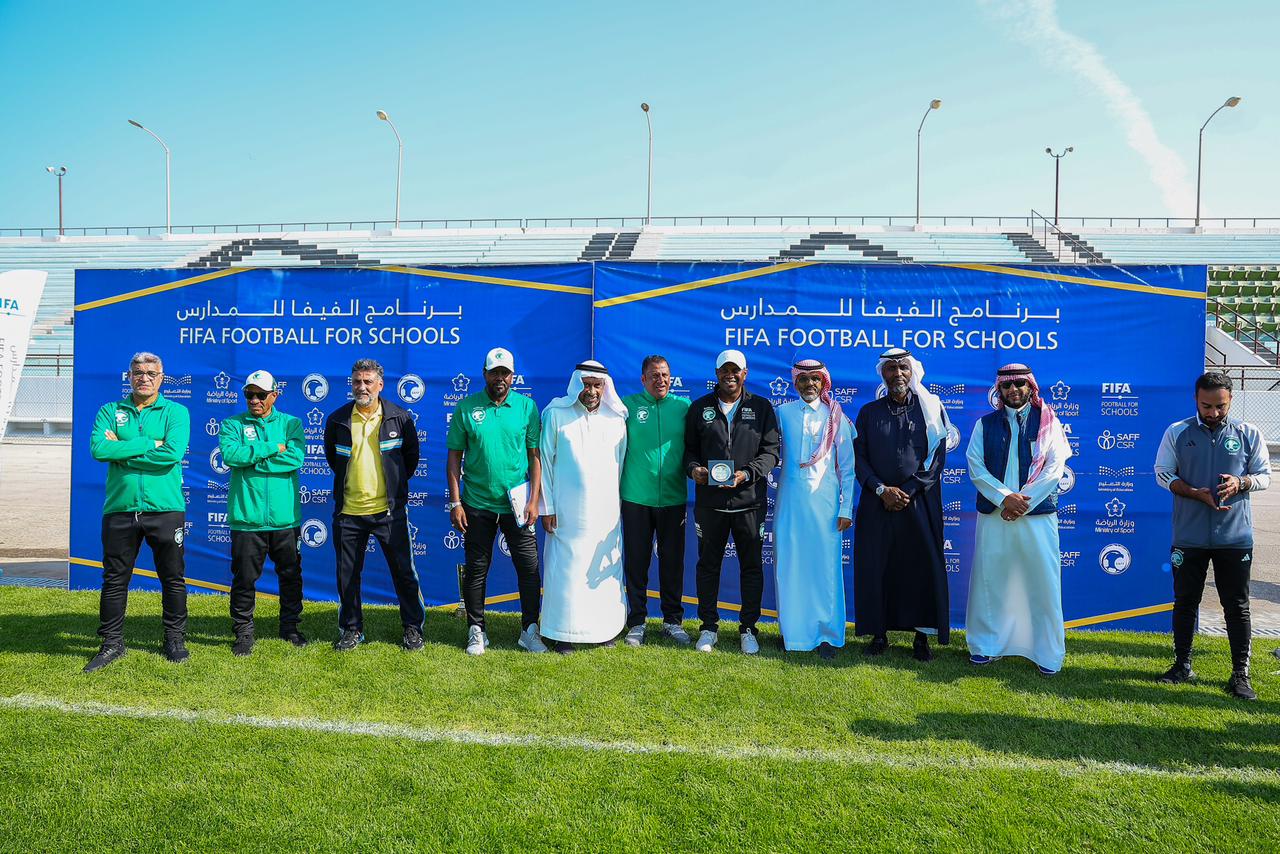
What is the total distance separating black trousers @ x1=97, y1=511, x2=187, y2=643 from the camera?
13.5ft

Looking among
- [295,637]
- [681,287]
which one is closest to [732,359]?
[681,287]

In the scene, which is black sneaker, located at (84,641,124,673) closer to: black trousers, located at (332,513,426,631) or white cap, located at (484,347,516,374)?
black trousers, located at (332,513,426,631)

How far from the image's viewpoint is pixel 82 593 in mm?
5664

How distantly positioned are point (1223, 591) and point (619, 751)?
326cm

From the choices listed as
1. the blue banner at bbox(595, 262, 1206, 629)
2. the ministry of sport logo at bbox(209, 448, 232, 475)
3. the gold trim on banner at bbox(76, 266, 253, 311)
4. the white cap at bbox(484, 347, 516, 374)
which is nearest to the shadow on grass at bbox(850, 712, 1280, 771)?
the blue banner at bbox(595, 262, 1206, 629)

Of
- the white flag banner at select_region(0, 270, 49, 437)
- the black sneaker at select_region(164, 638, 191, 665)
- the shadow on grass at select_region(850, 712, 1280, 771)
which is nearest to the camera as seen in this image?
the shadow on grass at select_region(850, 712, 1280, 771)

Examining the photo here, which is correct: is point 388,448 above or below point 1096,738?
above

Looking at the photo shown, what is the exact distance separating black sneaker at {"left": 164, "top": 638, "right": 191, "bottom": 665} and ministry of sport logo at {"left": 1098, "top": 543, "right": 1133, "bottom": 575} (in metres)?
5.71

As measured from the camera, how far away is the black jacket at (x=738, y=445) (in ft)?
14.6

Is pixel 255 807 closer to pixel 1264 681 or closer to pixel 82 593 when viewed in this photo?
pixel 82 593

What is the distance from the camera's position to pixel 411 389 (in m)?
5.66

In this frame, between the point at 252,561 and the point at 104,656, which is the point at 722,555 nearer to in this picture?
the point at 252,561

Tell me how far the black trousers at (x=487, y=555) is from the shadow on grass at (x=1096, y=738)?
199 cm

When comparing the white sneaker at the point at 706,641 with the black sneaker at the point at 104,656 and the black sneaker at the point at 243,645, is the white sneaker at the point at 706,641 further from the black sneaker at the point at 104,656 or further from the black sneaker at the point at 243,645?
the black sneaker at the point at 104,656
